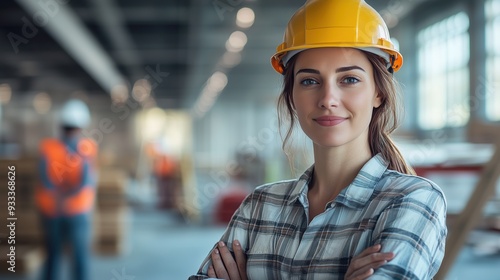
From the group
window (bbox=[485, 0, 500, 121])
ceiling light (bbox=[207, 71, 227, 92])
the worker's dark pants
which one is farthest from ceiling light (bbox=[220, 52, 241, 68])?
the worker's dark pants

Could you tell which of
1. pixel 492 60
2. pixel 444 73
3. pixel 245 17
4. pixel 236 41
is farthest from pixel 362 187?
pixel 444 73

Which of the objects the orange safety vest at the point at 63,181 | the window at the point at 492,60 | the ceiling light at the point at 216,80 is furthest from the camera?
the ceiling light at the point at 216,80

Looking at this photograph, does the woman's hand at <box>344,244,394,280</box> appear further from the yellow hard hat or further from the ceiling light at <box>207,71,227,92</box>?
the ceiling light at <box>207,71,227,92</box>

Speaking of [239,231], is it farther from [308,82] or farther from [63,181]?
[63,181]

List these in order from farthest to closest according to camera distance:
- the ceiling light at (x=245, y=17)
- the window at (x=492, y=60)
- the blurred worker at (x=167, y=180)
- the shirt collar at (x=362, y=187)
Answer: the blurred worker at (x=167, y=180)
the window at (x=492, y=60)
the ceiling light at (x=245, y=17)
the shirt collar at (x=362, y=187)

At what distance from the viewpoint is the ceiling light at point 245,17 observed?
41.7 ft

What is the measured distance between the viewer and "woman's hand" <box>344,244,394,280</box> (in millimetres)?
1349

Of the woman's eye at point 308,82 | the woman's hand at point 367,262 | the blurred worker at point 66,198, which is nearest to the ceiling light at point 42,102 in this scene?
the blurred worker at point 66,198

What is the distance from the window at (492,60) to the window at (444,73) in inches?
25.8

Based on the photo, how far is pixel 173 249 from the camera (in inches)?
344

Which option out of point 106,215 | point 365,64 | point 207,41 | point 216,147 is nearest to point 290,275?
point 365,64

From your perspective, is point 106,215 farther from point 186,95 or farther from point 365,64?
point 186,95

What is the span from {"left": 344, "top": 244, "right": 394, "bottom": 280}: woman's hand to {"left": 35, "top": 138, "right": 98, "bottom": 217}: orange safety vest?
14.6 ft

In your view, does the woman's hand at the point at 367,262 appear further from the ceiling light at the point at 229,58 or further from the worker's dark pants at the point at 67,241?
the ceiling light at the point at 229,58
